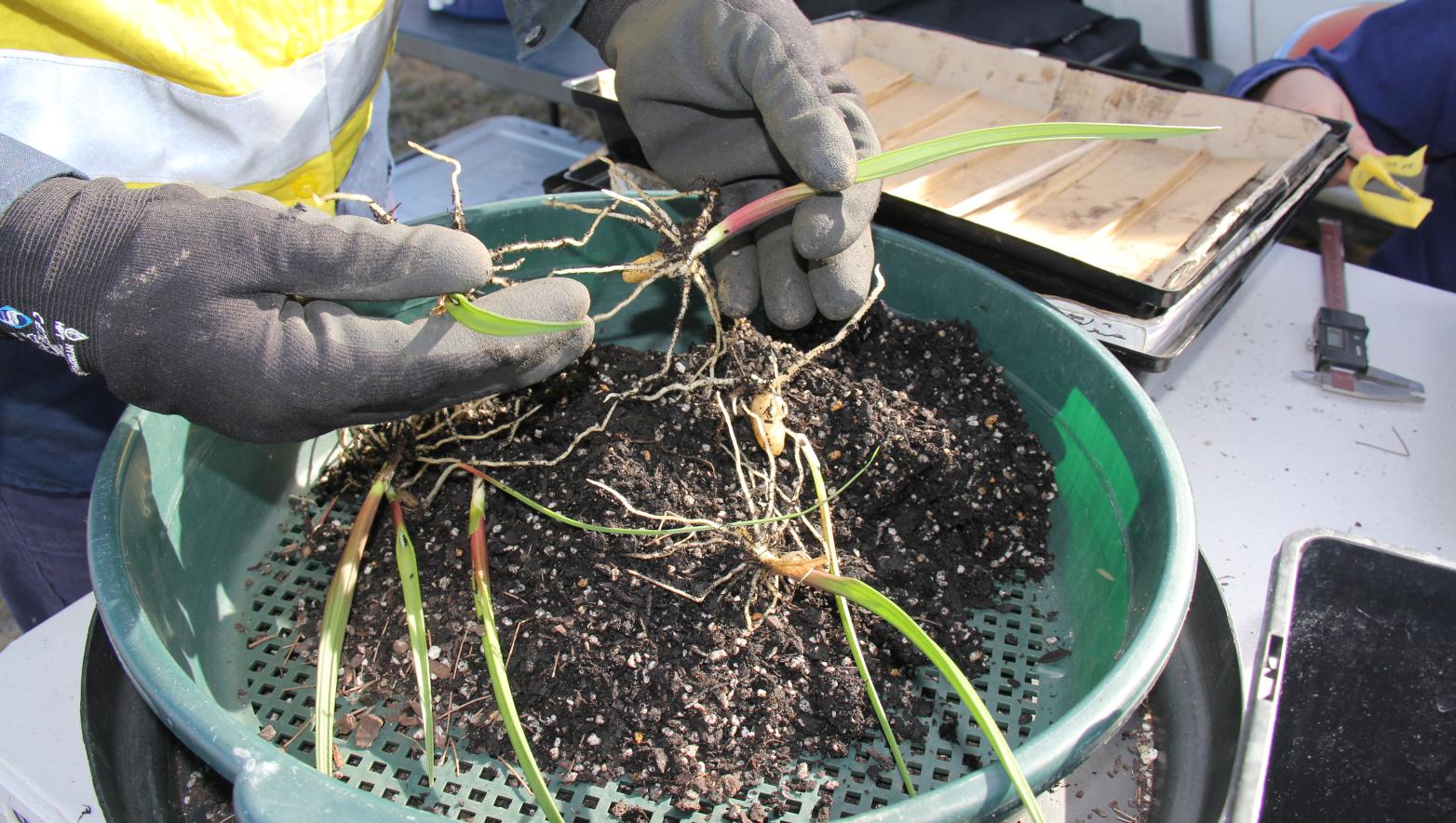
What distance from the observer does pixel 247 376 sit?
2.05 ft

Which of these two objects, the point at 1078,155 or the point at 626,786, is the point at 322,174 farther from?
the point at 1078,155

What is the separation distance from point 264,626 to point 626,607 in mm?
346

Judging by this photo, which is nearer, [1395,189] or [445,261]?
[445,261]

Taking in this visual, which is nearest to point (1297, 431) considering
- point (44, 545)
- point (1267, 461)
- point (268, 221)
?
point (1267, 461)

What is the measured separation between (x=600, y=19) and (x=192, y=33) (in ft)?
1.44

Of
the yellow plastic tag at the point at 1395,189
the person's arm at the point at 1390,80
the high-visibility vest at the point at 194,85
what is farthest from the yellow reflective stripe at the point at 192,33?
the person's arm at the point at 1390,80

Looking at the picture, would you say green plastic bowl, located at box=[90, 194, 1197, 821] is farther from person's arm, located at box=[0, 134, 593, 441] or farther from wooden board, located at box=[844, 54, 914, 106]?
wooden board, located at box=[844, 54, 914, 106]

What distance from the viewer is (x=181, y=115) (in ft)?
2.82

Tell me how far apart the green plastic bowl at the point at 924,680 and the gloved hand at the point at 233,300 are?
115mm

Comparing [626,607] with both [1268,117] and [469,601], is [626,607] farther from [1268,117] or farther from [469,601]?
[1268,117]

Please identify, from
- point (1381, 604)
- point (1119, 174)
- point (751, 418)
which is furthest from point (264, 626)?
point (1119, 174)

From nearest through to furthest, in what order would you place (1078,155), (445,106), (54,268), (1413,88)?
(54,268)
(1078,155)
(1413,88)
(445,106)

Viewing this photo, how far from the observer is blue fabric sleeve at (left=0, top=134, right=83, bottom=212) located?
0.64 metres

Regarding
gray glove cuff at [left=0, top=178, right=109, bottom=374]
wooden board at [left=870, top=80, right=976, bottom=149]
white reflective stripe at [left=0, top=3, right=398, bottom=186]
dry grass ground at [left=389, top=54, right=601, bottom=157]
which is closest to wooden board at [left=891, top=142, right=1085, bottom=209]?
wooden board at [left=870, top=80, right=976, bottom=149]
